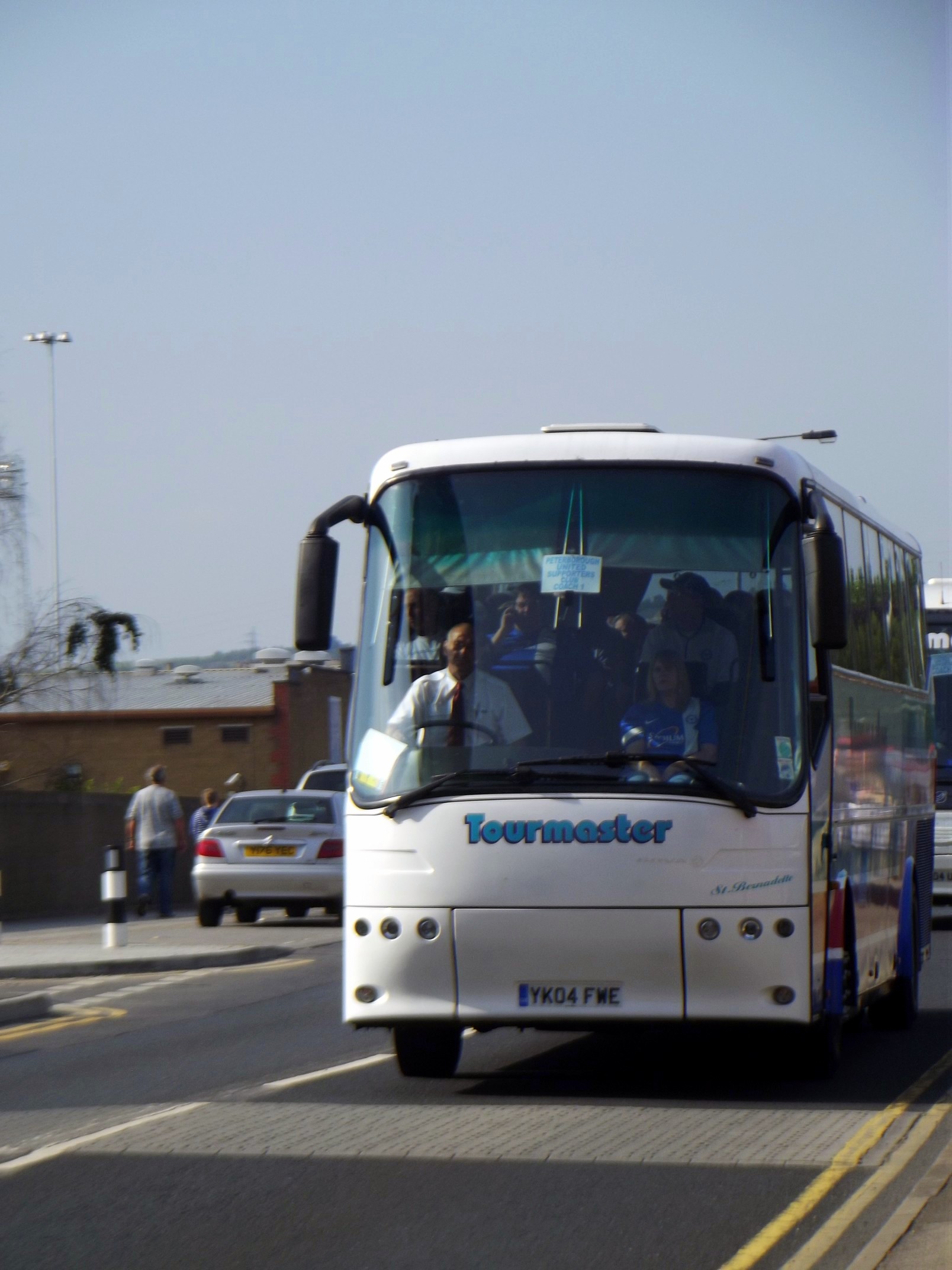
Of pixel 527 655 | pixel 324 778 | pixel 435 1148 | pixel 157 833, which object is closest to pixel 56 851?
pixel 157 833

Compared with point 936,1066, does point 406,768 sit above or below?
above

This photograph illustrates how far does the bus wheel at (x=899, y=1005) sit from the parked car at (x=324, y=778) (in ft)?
64.8

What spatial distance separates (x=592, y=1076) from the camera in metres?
10.5

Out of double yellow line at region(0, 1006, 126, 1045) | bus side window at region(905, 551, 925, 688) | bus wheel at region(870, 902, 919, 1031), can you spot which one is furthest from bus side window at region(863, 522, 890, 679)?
double yellow line at region(0, 1006, 126, 1045)

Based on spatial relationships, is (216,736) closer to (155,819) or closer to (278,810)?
(155,819)

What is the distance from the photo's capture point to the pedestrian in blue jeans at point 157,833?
26344mm

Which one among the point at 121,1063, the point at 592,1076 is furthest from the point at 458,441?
the point at 121,1063

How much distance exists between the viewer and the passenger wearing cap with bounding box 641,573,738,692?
370 inches

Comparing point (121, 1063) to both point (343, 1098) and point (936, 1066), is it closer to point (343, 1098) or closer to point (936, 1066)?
point (343, 1098)

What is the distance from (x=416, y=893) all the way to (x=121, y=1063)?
2.99m

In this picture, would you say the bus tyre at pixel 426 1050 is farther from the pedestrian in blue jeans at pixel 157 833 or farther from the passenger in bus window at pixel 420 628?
the pedestrian in blue jeans at pixel 157 833

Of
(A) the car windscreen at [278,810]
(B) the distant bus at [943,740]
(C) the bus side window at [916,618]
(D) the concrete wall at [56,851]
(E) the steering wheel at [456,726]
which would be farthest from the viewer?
(D) the concrete wall at [56,851]

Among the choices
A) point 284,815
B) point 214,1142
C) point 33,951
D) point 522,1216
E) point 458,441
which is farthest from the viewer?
point 284,815

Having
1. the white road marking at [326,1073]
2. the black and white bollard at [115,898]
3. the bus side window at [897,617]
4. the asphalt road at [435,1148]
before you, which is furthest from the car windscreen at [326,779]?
the white road marking at [326,1073]
